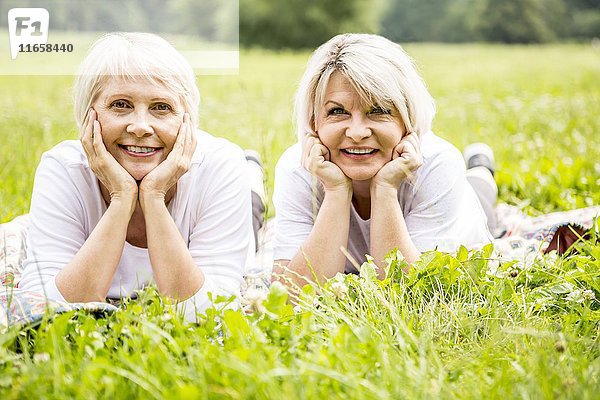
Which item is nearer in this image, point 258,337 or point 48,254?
point 258,337

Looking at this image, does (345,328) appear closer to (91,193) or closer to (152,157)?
(152,157)

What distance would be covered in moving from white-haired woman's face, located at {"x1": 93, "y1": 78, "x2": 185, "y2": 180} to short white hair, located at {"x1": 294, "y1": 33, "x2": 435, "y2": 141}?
24.2 inches

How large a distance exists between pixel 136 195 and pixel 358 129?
95 centimetres

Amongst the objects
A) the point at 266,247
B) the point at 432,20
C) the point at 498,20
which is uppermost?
the point at 266,247

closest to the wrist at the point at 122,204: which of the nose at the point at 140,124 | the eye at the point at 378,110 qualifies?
the nose at the point at 140,124

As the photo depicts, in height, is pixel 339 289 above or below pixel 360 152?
below

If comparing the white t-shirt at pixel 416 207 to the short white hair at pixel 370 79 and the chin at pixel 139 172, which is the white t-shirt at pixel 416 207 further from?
the chin at pixel 139 172

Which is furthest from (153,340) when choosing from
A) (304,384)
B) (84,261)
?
(84,261)

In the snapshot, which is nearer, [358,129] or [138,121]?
[138,121]

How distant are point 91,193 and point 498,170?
3.41m

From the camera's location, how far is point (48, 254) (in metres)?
3.03

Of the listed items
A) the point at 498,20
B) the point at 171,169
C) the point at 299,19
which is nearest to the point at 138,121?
the point at 171,169

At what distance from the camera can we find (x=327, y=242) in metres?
3.22

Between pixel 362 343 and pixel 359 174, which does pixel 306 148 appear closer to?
pixel 359 174
